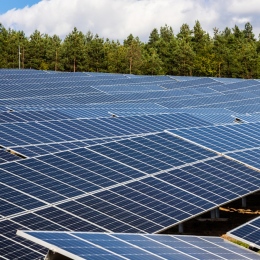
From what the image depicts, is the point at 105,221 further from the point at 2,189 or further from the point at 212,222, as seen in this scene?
the point at 212,222

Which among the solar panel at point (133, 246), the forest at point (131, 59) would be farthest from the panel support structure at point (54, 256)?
the forest at point (131, 59)

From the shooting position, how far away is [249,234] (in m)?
23.1

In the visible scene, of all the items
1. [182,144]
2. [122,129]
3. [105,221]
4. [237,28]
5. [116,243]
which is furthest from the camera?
[237,28]

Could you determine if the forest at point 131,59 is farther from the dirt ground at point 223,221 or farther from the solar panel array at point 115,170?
the dirt ground at point 223,221

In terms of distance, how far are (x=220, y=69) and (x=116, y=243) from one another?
123039mm

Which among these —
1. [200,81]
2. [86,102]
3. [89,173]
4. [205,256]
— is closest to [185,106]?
[86,102]

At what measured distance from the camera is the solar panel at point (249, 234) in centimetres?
2229

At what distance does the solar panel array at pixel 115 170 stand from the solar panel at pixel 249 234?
376 cm

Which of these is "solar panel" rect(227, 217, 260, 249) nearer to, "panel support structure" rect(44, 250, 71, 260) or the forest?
"panel support structure" rect(44, 250, 71, 260)

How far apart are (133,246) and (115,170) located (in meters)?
13.1

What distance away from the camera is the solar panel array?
25.6 m

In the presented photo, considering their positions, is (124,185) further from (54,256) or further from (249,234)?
(54,256)

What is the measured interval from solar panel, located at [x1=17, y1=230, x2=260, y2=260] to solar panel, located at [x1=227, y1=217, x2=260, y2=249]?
1982 millimetres

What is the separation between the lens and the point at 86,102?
211 feet
